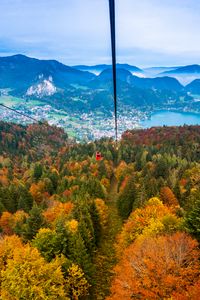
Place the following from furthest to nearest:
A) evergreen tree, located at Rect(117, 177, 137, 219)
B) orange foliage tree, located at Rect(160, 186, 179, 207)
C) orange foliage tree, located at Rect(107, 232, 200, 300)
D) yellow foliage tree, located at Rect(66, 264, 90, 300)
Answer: evergreen tree, located at Rect(117, 177, 137, 219), orange foliage tree, located at Rect(160, 186, 179, 207), yellow foliage tree, located at Rect(66, 264, 90, 300), orange foliage tree, located at Rect(107, 232, 200, 300)

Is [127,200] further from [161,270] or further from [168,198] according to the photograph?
[161,270]

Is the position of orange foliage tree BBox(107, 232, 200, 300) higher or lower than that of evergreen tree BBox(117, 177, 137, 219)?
higher

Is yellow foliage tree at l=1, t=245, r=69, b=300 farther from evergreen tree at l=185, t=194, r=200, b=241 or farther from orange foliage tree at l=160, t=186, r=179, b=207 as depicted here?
orange foliage tree at l=160, t=186, r=179, b=207

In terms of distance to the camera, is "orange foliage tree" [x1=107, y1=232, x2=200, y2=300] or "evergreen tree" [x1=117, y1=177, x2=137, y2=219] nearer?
"orange foliage tree" [x1=107, y1=232, x2=200, y2=300]

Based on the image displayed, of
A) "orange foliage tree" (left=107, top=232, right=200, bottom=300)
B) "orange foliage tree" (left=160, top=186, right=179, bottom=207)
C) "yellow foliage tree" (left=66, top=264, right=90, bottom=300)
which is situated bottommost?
"yellow foliage tree" (left=66, top=264, right=90, bottom=300)

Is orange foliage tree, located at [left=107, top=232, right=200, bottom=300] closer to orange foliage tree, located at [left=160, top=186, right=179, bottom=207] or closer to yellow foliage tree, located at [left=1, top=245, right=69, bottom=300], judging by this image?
yellow foliage tree, located at [left=1, top=245, right=69, bottom=300]

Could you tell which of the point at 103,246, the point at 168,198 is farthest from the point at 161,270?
the point at 168,198

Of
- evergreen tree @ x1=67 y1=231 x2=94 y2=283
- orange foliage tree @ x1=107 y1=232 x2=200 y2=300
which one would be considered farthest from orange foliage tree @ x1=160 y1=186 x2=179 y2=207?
orange foliage tree @ x1=107 y1=232 x2=200 y2=300

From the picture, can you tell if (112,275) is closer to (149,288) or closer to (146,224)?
(146,224)

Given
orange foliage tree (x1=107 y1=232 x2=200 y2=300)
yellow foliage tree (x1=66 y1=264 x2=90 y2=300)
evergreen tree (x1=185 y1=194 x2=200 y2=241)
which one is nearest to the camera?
orange foliage tree (x1=107 y1=232 x2=200 y2=300)

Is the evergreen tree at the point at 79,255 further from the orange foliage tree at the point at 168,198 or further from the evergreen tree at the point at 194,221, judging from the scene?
the orange foliage tree at the point at 168,198

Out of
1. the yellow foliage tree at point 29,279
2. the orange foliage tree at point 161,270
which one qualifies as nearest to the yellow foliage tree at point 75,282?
the yellow foliage tree at point 29,279
